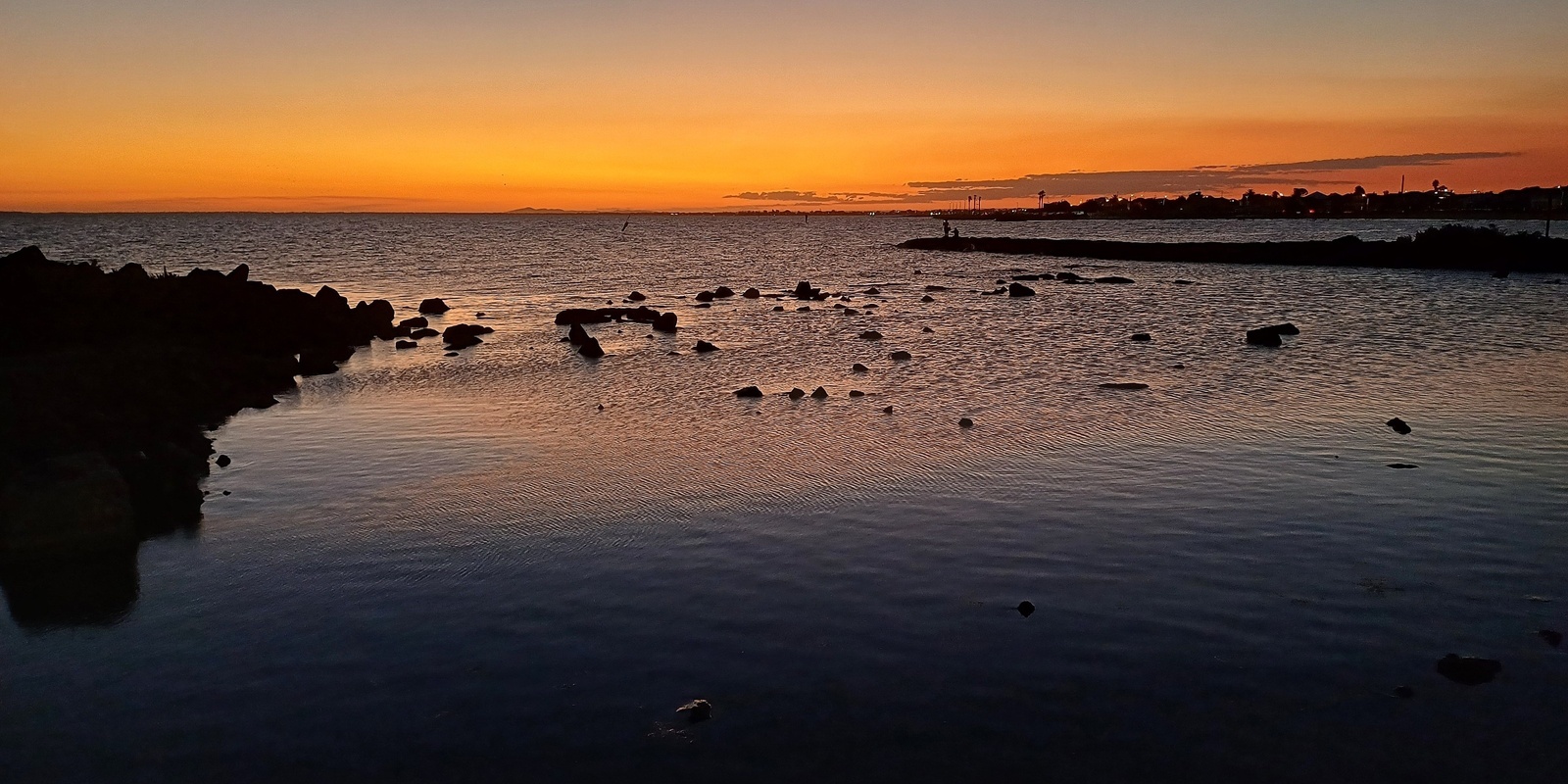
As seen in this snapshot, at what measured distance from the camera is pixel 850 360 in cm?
3616

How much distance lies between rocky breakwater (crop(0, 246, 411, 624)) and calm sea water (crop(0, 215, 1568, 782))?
965mm

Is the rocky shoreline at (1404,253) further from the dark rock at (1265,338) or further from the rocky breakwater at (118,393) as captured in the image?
the rocky breakwater at (118,393)

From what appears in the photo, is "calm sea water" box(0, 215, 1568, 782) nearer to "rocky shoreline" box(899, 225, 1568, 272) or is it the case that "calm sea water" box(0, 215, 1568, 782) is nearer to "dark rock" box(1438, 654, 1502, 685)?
"dark rock" box(1438, 654, 1502, 685)

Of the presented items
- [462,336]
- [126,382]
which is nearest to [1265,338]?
[462,336]

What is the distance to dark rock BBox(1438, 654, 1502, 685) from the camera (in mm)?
10188

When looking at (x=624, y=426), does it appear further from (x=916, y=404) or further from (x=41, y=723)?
(x=41, y=723)

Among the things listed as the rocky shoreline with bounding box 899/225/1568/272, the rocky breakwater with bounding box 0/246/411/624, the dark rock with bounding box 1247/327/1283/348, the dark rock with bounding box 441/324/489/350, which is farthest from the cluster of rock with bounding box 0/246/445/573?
the rocky shoreline with bounding box 899/225/1568/272

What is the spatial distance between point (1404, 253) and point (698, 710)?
3980 inches

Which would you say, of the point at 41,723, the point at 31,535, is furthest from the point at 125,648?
the point at 31,535

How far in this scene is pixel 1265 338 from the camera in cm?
3847

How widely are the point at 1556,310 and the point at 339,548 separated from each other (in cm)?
5832

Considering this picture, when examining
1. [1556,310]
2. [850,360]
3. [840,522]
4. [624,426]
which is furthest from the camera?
[1556,310]

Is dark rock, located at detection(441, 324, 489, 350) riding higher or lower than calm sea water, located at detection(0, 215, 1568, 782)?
higher

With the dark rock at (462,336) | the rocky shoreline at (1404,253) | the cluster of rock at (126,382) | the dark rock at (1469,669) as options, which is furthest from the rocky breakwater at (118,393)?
the rocky shoreline at (1404,253)
